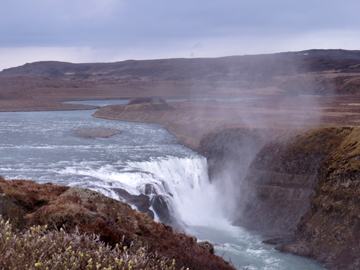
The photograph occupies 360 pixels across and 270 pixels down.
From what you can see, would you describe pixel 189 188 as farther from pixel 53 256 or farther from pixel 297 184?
pixel 53 256

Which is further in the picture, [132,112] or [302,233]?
[132,112]

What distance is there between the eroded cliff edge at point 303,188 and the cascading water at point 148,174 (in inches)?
52.4

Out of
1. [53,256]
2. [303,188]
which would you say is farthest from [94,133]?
[53,256]

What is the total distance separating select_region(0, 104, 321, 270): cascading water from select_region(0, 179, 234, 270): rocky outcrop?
29.0 feet

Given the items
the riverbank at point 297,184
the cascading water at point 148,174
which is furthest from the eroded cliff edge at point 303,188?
the cascading water at point 148,174

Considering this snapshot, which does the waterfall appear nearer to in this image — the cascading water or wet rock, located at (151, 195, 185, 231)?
the cascading water

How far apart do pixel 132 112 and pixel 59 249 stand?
57701 mm

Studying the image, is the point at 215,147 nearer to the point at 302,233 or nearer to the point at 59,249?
the point at 302,233

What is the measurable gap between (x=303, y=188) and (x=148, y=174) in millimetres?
10033

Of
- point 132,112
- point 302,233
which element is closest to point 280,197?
point 302,233

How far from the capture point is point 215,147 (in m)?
33.2

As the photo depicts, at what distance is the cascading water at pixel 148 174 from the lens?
20.2 meters

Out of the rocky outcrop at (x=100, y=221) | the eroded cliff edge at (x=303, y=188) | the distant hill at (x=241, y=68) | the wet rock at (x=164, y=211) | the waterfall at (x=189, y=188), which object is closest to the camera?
the rocky outcrop at (x=100, y=221)

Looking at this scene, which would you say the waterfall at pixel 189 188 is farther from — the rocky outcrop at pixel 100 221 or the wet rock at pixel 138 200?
the rocky outcrop at pixel 100 221
